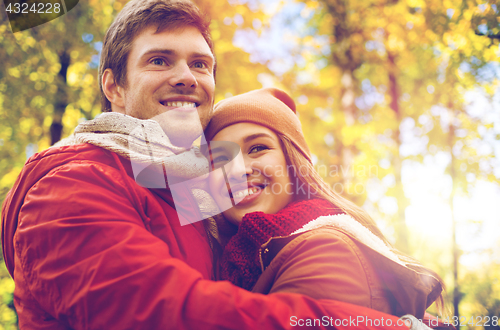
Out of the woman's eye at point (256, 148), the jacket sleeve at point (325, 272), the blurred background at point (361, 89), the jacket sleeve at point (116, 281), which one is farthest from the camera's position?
the blurred background at point (361, 89)

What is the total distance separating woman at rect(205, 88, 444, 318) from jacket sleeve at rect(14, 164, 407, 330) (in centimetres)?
17

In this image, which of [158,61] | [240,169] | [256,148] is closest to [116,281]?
[240,169]

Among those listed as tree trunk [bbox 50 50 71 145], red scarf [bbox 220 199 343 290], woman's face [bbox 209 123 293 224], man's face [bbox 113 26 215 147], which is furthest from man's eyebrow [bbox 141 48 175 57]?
tree trunk [bbox 50 50 71 145]

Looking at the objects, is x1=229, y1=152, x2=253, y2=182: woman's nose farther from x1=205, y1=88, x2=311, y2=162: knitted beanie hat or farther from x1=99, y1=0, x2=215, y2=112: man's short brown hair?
x1=99, y1=0, x2=215, y2=112: man's short brown hair

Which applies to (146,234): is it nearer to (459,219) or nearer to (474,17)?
(474,17)

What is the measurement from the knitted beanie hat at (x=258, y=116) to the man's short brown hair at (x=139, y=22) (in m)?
0.56

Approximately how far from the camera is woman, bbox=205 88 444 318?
1.49 meters

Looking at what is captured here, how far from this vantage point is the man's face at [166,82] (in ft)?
6.74

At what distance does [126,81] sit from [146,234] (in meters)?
1.19

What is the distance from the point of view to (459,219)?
617 centimetres

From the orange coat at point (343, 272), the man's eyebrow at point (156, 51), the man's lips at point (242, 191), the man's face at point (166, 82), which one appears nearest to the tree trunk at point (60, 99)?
the man's face at point (166, 82)

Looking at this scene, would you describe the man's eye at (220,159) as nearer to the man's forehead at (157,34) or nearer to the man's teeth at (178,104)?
the man's teeth at (178,104)

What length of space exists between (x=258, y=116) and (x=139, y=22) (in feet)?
3.17

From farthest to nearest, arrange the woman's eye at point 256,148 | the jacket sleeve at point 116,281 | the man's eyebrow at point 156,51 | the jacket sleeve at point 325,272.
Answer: the woman's eye at point 256,148 < the man's eyebrow at point 156,51 < the jacket sleeve at point 325,272 < the jacket sleeve at point 116,281
